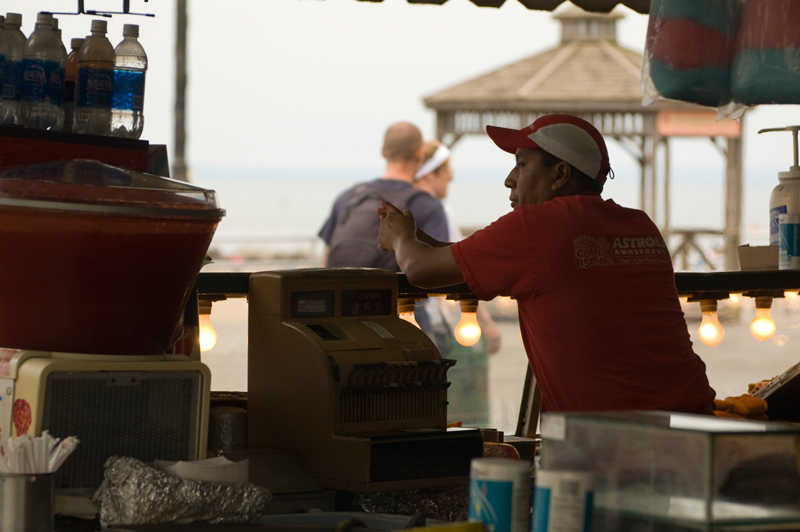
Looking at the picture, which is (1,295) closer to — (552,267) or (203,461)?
(203,461)

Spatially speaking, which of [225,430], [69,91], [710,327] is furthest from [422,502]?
[710,327]

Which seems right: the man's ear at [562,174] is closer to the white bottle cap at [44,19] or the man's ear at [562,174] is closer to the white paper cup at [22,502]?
the white bottle cap at [44,19]

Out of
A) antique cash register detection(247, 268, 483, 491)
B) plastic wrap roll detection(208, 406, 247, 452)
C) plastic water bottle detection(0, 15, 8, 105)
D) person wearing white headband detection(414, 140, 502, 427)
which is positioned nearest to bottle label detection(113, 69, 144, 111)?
plastic water bottle detection(0, 15, 8, 105)

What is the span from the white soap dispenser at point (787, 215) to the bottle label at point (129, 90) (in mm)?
2171

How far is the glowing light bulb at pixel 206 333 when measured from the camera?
2.87 m

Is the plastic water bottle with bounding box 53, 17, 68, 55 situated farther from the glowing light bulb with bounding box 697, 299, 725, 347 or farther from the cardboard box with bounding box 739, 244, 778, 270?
the cardboard box with bounding box 739, 244, 778, 270

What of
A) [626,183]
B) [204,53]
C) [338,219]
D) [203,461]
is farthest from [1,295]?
[626,183]

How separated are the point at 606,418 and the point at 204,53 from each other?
41807 millimetres

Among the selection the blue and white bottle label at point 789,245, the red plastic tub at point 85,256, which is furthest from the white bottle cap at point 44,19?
the blue and white bottle label at point 789,245

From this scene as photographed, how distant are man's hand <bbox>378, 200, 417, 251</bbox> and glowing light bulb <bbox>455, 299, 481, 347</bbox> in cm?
61

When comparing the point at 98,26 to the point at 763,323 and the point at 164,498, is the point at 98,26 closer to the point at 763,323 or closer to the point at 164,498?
the point at 164,498

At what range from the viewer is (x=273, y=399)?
2400 millimetres

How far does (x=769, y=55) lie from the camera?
2855mm

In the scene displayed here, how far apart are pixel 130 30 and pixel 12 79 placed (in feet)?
0.92
